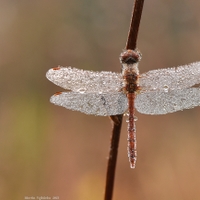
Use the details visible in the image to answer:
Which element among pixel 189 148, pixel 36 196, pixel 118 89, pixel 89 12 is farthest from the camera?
pixel 89 12

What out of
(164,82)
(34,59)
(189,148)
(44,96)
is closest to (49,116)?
Answer: (44,96)

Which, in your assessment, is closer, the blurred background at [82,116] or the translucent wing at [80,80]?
the translucent wing at [80,80]

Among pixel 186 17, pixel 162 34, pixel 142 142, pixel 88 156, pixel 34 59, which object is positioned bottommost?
pixel 88 156

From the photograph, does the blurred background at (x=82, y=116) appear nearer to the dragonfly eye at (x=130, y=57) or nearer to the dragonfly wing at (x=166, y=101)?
the dragonfly wing at (x=166, y=101)

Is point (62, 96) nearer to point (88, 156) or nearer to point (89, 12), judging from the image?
point (88, 156)

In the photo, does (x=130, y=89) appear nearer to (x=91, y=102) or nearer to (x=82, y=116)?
(x=91, y=102)

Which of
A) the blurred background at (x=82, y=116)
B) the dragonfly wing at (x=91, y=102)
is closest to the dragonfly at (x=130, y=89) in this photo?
the dragonfly wing at (x=91, y=102)
